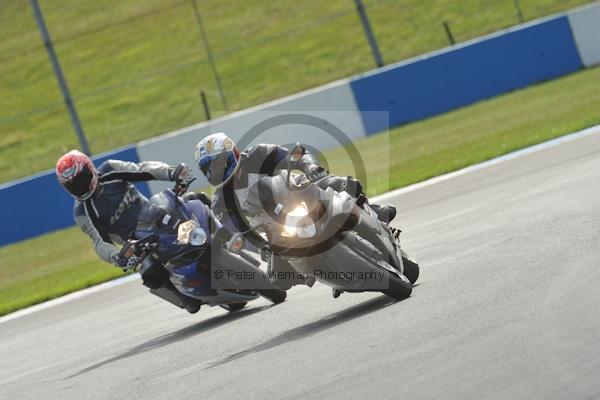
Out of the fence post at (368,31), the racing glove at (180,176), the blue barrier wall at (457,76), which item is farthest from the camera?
the fence post at (368,31)

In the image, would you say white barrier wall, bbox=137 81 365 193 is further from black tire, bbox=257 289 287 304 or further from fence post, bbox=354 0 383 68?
black tire, bbox=257 289 287 304

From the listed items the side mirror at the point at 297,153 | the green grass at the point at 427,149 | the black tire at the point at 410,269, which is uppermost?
the side mirror at the point at 297,153

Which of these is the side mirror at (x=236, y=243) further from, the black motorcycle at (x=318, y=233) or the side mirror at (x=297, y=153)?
the side mirror at (x=297, y=153)

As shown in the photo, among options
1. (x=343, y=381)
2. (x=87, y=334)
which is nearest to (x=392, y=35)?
(x=87, y=334)

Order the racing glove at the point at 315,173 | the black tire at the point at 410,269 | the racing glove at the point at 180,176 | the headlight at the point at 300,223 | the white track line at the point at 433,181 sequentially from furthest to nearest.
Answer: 1. the white track line at the point at 433,181
2. the racing glove at the point at 180,176
3. the black tire at the point at 410,269
4. the racing glove at the point at 315,173
5. the headlight at the point at 300,223

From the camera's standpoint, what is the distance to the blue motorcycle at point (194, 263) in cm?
1026

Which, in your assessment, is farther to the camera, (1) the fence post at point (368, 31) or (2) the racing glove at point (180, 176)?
(1) the fence post at point (368, 31)

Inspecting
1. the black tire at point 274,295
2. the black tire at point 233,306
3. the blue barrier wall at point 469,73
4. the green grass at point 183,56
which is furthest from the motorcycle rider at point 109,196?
the green grass at point 183,56

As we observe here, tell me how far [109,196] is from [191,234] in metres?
1.08

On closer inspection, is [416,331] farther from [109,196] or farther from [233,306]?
[109,196]

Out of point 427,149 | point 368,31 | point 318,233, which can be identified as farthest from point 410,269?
point 368,31

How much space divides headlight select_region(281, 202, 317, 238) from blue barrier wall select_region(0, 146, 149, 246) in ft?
48.8

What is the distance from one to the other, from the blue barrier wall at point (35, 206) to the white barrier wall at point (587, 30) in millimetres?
9042

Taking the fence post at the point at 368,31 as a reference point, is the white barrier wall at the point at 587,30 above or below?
below
